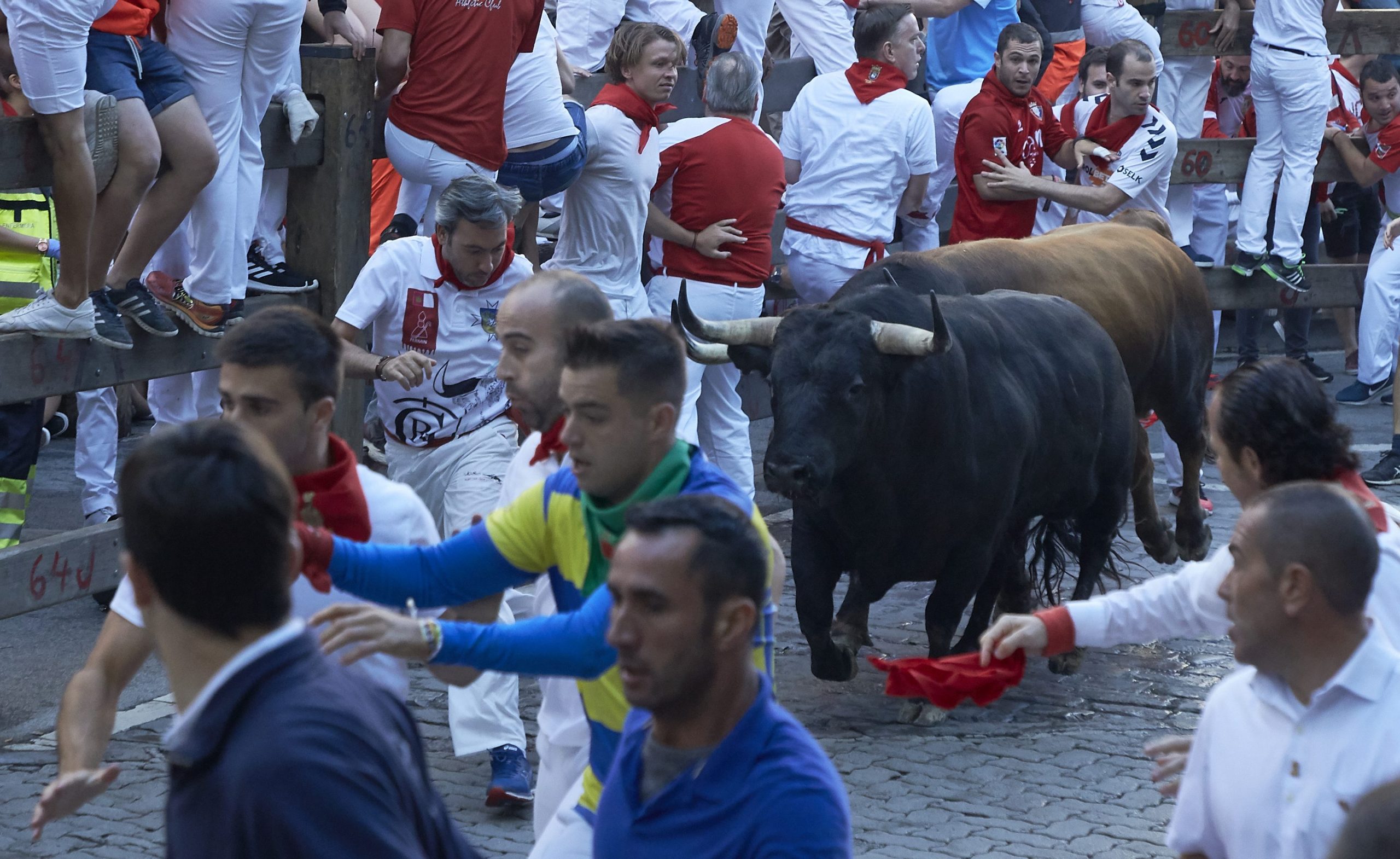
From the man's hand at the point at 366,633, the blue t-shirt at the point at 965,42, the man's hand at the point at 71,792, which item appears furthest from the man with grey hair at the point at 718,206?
the man's hand at the point at 71,792

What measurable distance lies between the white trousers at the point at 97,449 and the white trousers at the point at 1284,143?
27.0 feet

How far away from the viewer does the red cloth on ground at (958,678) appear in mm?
3586

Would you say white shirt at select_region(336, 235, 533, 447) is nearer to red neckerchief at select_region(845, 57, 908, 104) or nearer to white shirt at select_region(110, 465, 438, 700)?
white shirt at select_region(110, 465, 438, 700)

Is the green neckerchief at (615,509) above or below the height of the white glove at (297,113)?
below

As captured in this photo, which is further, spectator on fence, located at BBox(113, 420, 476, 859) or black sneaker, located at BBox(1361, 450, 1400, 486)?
black sneaker, located at BBox(1361, 450, 1400, 486)

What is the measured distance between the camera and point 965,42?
1147 cm

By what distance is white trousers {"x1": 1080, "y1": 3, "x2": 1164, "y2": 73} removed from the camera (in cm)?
1202

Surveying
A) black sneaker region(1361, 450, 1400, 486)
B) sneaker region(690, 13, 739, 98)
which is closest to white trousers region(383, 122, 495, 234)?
sneaker region(690, 13, 739, 98)

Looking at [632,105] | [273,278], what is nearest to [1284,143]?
[632,105]

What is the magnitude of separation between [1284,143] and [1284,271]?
3.05 ft

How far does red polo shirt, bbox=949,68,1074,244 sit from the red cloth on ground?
6.78 m

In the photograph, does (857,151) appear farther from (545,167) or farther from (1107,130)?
(545,167)

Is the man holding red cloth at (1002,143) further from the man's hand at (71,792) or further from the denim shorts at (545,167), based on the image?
the man's hand at (71,792)

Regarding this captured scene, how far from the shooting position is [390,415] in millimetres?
6254
